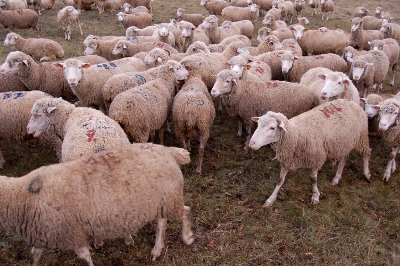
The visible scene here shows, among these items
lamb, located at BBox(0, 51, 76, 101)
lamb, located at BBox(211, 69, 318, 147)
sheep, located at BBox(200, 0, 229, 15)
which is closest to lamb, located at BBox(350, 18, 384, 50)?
lamb, located at BBox(211, 69, 318, 147)

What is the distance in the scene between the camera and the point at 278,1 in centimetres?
1803

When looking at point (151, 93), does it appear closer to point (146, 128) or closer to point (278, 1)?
point (146, 128)

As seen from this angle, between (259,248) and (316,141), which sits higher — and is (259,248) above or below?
below

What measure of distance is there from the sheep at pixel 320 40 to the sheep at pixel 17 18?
1035cm

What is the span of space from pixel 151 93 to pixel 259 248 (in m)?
3.25

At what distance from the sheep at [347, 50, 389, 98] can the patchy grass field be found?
1961 mm

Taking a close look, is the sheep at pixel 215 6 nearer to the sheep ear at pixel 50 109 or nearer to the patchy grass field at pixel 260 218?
the patchy grass field at pixel 260 218

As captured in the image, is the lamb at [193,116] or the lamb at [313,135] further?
the lamb at [193,116]

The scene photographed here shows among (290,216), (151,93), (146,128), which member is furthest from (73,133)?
(290,216)

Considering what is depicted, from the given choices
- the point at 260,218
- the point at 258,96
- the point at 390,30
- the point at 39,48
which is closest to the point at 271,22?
the point at 390,30

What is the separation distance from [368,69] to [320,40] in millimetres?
3307

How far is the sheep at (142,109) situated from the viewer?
5645mm

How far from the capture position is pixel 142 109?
5742 mm

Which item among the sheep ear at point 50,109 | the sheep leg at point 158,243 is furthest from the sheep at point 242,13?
the sheep leg at point 158,243
